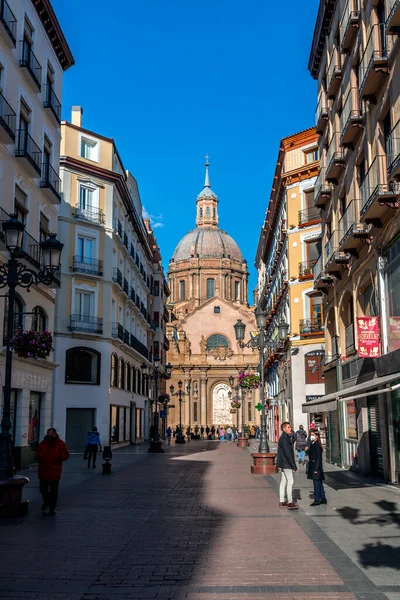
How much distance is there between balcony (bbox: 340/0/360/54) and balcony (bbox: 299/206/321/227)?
1471cm

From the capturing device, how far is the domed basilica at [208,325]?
80688mm

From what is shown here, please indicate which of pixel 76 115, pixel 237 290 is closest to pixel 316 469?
pixel 76 115

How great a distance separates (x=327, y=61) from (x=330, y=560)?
65.5ft

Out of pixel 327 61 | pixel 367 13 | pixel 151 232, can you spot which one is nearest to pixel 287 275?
pixel 327 61

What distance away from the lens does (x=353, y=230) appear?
58.1ft

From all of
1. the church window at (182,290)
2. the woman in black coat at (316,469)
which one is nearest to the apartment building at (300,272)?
the woman in black coat at (316,469)

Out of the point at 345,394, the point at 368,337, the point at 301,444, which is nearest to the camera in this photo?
the point at 345,394

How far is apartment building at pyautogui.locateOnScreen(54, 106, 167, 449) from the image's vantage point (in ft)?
111

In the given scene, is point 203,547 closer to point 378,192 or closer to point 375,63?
point 378,192

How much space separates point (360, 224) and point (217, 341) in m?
70.6

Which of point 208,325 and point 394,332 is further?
point 208,325

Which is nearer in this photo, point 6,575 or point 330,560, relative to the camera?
point 6,575

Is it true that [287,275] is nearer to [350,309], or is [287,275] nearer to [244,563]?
[350,309]

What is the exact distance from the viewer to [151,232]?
60.1 meters
